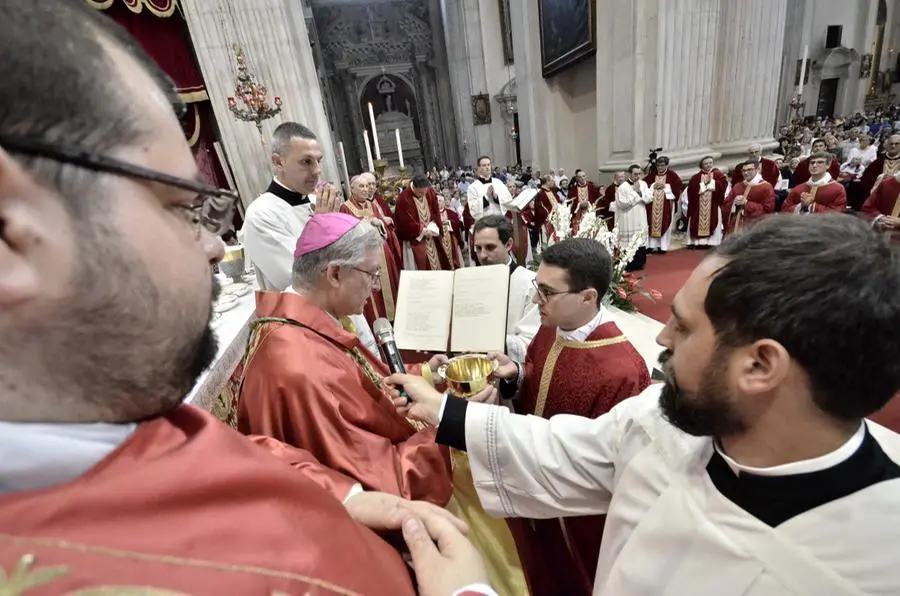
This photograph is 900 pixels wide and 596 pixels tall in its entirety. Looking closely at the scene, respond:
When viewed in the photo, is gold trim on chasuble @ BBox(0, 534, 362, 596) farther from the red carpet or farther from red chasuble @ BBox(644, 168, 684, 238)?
→ red chasuble @ BBox(644, 168, 684, 238)

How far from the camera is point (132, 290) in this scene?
49 cm

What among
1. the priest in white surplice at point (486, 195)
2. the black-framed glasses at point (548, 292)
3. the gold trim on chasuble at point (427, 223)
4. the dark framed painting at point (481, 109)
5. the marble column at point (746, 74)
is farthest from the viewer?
the dark framed painting at point (481, 109)

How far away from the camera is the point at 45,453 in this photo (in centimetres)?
44

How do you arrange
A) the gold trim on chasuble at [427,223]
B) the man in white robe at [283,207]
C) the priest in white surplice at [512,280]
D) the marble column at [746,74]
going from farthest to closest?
the marble column at [746,74] < the gold trim on chasuble at [427,223] < the man in white robe at [283,207] < the priest in white surplice at [512,280]

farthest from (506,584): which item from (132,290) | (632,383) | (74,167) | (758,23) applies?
(758,23)

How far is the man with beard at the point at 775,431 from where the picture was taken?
0.81 meters

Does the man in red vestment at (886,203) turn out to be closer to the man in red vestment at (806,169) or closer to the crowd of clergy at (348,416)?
the man in red vestment at (806,169)

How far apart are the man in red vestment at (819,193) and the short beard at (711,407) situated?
6066 mm

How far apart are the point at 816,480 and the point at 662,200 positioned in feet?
26.3

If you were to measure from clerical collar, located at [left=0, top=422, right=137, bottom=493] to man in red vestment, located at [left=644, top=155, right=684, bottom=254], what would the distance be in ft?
28.6

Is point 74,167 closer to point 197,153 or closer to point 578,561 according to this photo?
point 578,561

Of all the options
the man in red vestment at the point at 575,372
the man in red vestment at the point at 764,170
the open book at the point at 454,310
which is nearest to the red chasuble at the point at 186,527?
the man in red vestment at the point at 575,372

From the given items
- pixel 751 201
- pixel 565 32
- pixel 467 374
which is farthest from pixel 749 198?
pixel 467 374

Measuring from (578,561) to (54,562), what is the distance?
198cm
